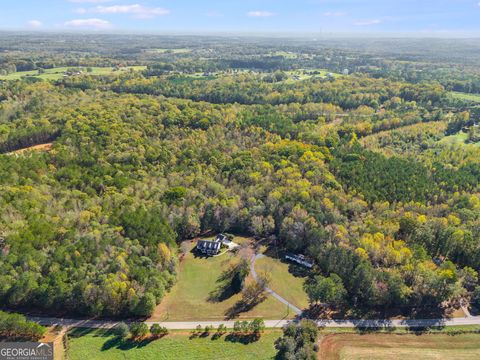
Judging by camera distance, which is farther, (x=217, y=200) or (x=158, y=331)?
(x=217, y=200)

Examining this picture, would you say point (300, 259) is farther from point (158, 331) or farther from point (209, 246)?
point (158, 331)

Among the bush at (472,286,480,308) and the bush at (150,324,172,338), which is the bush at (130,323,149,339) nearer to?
the bush at (150,324,172,338)

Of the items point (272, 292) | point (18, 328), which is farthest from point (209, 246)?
point (18, 328)

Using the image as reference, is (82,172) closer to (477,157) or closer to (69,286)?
(69,286)

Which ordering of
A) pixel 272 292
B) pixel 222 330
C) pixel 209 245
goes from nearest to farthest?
1. pixel 222 330
2. pixel 272 292
3. pixel 209 245

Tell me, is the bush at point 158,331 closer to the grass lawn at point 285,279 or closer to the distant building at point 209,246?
the grass lawn at point 285,279

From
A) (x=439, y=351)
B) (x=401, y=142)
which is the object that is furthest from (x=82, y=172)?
(x=401, y=142)
